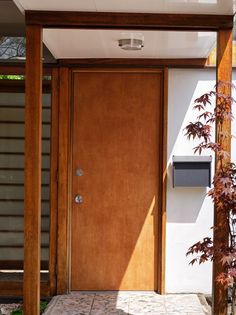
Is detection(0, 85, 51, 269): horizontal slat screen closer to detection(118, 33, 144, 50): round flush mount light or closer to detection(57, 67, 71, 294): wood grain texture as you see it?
detection(57, 67, 71, 294): wood grain texture

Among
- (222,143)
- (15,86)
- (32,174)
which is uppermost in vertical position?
(15,86)

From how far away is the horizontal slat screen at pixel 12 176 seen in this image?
5137 mm

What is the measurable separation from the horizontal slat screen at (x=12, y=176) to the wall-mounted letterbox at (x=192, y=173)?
122 cm

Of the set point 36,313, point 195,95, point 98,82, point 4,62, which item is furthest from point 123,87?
point 36,313

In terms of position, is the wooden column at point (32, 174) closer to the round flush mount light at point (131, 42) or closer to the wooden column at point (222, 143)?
the round flush mount light at point (131, 42)

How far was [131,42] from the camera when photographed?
4.29 meters

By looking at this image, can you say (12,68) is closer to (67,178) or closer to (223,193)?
(67,178)

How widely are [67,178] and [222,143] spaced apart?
1910mm

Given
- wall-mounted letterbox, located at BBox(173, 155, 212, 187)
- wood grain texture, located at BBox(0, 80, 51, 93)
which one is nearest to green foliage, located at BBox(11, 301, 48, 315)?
wall-mounted letterbox, located at BBox(173, 155, 212, 187)

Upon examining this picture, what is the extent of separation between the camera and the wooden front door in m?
5.10

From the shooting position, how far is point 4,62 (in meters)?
5.00

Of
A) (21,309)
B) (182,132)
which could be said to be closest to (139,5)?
(182,132)

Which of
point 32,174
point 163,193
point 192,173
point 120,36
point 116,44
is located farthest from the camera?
point 163,193

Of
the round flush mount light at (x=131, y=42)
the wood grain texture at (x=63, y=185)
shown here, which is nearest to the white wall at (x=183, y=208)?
the round flush mount light at (x=131, y=42)
